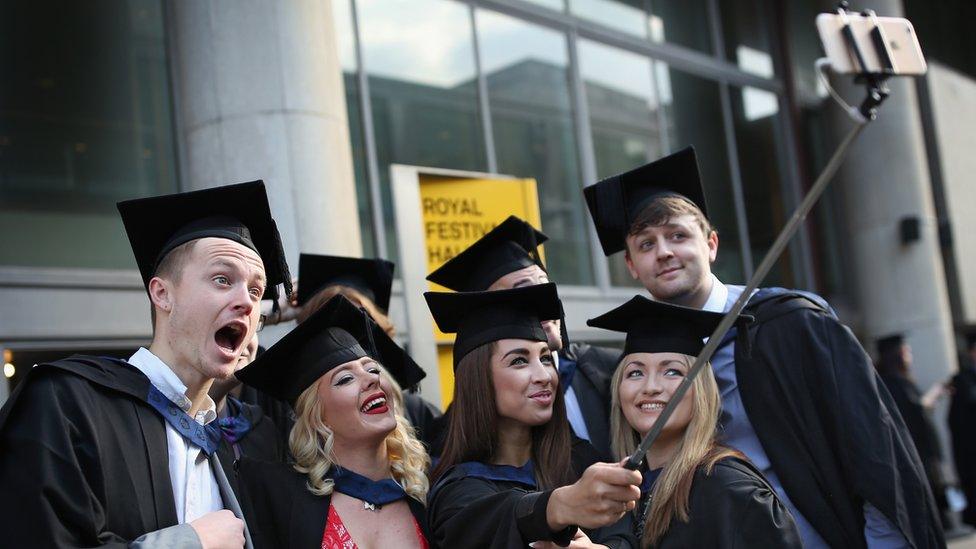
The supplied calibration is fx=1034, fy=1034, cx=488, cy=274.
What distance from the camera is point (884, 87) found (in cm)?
252

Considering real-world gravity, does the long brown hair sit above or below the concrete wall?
below

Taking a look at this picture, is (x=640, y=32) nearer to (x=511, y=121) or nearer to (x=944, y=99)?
(x=511, y=121)

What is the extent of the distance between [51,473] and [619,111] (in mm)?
9966

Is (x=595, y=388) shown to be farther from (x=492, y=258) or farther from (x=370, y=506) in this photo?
(x=370, y=506)

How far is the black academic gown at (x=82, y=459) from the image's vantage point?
2.64m

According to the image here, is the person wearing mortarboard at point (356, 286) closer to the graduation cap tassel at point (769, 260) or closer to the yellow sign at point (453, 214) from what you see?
the yellow sign at point (453, 214)

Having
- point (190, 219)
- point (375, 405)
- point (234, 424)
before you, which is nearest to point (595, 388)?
point (375, 405)

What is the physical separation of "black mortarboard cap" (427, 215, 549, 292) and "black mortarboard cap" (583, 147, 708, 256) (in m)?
0.48

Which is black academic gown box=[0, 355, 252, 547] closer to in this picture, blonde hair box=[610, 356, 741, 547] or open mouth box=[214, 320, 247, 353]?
open mouth box=[214, 320, 247, 353]

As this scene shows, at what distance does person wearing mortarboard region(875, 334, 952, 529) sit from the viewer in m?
9.30

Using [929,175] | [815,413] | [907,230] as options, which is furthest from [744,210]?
[815,413]

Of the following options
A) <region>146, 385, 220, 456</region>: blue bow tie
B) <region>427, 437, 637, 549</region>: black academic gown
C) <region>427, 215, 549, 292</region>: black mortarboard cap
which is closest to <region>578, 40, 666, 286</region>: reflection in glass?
<region>427, 215, 549, 292</region>: black mortarboard cap

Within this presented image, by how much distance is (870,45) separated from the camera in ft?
8.34

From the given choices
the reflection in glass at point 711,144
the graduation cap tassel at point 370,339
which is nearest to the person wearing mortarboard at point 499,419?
the graduation cap tassel at point 370,339
